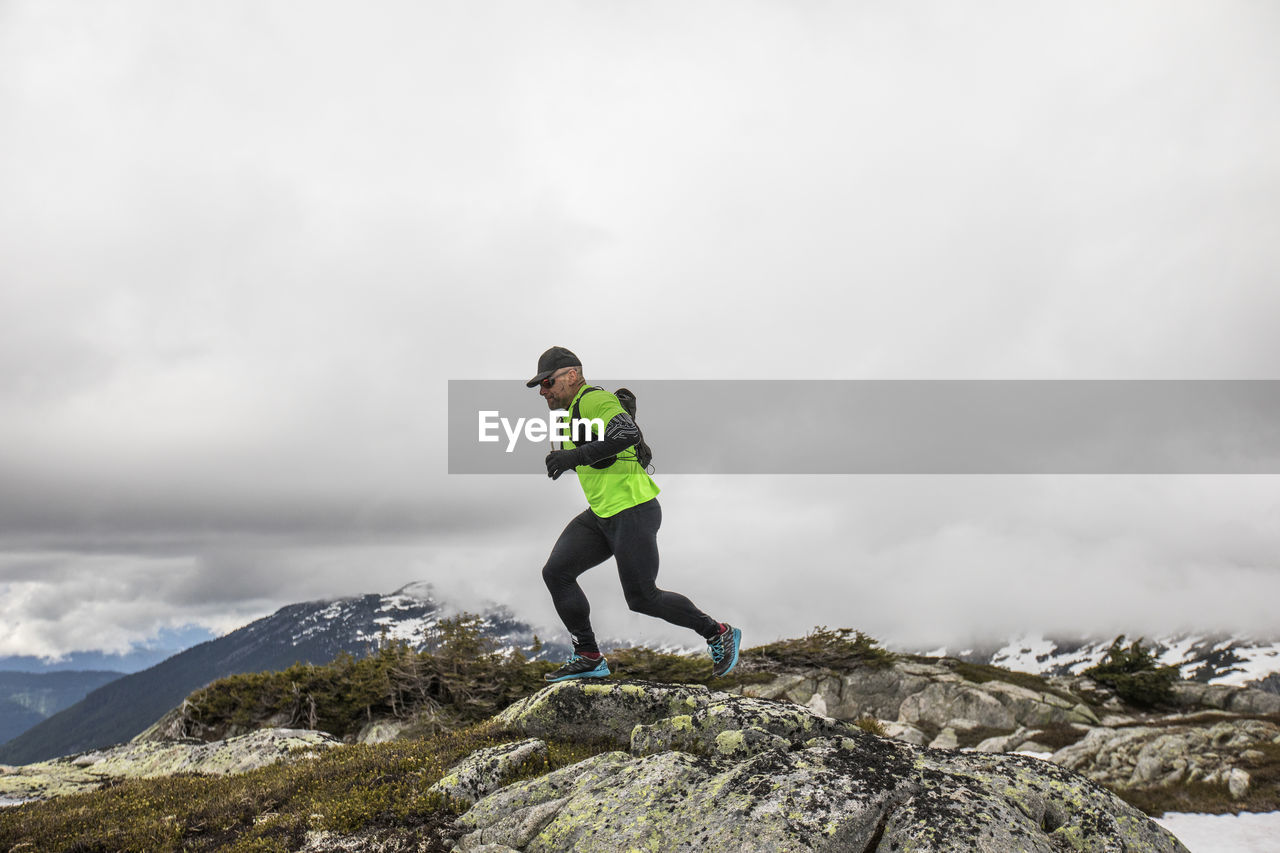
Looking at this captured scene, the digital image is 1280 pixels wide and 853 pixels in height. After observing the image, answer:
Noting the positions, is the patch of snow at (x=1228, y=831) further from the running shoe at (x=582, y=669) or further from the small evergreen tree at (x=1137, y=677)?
the running shoe at (x=582, y=669)

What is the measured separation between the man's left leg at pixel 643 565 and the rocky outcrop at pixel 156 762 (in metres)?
7.18

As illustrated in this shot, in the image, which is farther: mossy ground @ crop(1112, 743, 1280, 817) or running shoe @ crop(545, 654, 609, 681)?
mossy ground @ crop(1112, 743, 1280, 817)

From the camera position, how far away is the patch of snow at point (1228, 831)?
19.2 meters

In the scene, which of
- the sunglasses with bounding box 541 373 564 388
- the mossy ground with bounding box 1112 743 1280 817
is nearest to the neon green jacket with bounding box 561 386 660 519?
the sunglasses with bounding box 541 373 564 388

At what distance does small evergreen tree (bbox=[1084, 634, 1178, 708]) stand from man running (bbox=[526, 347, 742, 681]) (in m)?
42.6

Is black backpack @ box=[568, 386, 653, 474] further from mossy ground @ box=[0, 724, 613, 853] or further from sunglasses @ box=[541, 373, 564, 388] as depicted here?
mossy ground @ box=[0, 724, 613, 853]

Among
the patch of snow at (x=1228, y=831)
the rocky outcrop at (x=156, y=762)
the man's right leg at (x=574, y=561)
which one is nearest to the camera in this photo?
the man's right leg at (x=574, y=561)

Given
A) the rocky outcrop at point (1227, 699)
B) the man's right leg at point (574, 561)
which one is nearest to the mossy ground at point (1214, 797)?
the rocky outcrop at point (1227, 699)

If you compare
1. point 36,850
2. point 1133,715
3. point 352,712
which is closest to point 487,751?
point 36,850

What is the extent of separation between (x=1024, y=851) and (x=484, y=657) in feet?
63.0

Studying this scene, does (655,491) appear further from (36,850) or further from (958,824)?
(36,850)

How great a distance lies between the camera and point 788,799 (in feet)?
17.9

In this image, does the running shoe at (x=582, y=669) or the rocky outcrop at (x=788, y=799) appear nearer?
the rocky outcrop at (x=788, y=799)

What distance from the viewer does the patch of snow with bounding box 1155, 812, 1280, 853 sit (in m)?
19.2
